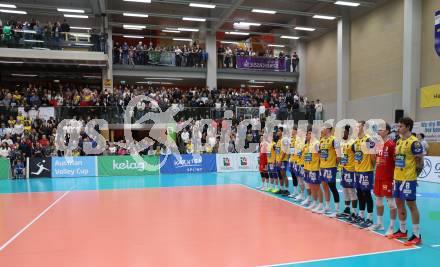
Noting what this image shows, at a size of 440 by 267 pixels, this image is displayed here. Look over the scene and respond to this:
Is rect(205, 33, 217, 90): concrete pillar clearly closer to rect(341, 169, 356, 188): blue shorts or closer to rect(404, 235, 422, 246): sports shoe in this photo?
rect(341, 169, 356, 188): blue shorts

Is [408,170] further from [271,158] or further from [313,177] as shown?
[271,158]

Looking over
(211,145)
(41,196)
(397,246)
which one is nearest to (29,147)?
(41,196)

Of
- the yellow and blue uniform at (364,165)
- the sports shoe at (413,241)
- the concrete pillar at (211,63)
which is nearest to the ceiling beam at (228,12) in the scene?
the concrete pillar at (211,63)

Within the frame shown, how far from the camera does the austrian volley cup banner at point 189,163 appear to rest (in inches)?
723

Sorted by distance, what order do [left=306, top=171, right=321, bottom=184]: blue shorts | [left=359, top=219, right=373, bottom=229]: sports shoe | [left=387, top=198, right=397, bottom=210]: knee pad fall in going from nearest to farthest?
[left=387, top=198, right=397, bottom=210]: knee pad, [left=359, top=219, right=373, bottom=229]: sports shoe, [left=306, top=171, right=321, bottom=184]: blue shorts

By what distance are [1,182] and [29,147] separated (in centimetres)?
242

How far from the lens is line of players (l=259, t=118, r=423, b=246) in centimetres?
590

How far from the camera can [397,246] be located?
5.87 m

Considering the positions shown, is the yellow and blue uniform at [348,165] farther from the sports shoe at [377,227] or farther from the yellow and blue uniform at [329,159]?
the sports shoe at [377,227]

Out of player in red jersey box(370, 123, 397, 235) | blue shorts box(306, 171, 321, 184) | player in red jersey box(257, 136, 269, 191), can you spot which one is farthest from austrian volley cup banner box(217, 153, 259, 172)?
player in red jersey box(370, 123, 397, 235)

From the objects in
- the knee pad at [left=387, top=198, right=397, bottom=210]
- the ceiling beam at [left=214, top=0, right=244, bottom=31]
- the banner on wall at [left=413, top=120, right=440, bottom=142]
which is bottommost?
the knee pad at [left=387, top=198, right=397, bottom=210]

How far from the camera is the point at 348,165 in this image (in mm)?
7375

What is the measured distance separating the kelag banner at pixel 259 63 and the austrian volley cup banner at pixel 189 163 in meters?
12.4

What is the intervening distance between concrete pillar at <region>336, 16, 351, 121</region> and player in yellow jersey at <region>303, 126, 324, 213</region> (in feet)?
59.0
